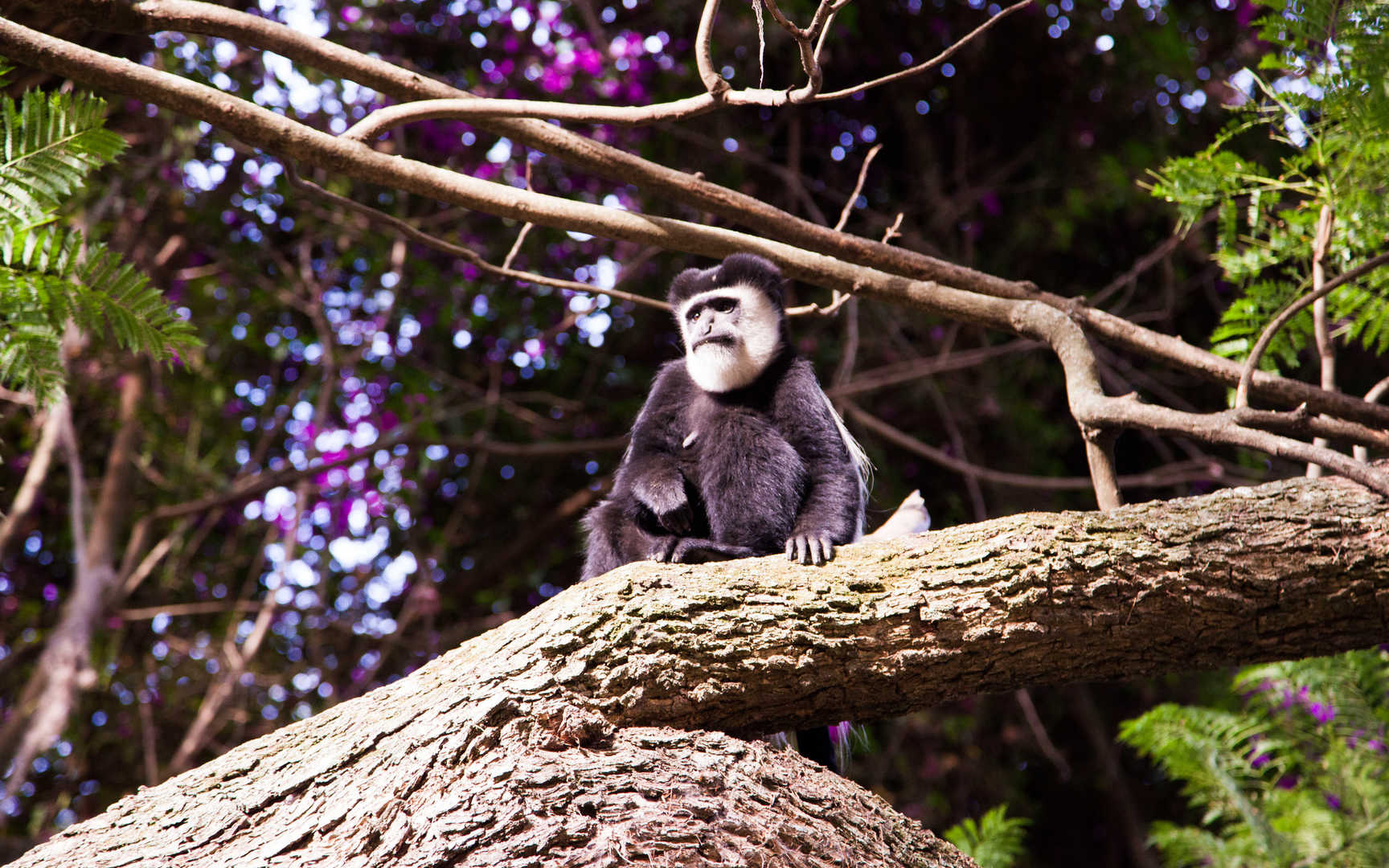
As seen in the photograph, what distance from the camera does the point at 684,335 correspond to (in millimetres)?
2621

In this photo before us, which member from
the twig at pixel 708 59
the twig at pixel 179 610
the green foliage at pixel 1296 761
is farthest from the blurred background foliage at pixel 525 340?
the twig at pixel 708 59

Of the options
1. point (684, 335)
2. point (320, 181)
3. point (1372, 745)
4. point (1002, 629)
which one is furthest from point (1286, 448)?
point (320, 181)

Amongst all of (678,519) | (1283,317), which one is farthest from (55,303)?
(1283,317)

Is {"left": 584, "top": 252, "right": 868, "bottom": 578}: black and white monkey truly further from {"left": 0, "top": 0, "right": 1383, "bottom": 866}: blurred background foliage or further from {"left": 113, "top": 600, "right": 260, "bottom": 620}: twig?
{"left": 113, "top": 600, "right": 260, "bottom": 620}: twig

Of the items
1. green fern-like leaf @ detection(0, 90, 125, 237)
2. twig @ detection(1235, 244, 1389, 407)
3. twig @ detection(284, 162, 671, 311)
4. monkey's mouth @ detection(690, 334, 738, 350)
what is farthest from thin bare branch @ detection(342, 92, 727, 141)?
twig @ detection(1235, 244, 1389, 407)

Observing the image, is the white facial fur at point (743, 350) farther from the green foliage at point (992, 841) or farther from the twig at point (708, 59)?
the green foliage at point (992, 841)

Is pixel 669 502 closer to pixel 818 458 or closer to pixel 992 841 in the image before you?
pixel 818 458

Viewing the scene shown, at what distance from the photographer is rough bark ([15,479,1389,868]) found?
55.7 inches

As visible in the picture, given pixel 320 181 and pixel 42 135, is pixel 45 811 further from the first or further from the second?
pixel 42 135

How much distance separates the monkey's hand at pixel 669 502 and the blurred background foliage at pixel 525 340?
5.51 feet

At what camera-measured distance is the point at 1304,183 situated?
2281 millimetres

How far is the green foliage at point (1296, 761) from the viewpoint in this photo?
292 cm

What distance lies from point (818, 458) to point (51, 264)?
4.81 ft

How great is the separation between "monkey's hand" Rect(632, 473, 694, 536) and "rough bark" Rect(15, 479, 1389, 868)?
557mm
